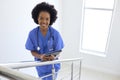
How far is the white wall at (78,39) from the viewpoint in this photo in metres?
3.38

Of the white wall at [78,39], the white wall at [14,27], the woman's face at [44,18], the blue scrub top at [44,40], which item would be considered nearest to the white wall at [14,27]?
the white wall at [14,27]

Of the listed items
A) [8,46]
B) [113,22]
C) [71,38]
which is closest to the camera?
[8,46]

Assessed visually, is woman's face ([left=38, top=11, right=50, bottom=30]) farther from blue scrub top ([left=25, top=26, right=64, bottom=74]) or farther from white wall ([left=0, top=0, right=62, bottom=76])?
white wall ([left=0, top=0, right=62, bottom=76])

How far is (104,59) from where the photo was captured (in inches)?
143

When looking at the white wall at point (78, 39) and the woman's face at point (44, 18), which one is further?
the white wall at point (78, 39)

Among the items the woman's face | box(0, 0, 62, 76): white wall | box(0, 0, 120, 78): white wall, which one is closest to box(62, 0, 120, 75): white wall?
box(0, 0, 120, 78): white wall

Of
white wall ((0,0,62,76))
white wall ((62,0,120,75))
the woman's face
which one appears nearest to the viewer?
the woman's face

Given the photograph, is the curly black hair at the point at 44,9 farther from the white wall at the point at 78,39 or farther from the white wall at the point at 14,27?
the white wall at the point at 78,39

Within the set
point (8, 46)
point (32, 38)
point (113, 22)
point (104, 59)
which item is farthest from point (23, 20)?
point (104, 59)

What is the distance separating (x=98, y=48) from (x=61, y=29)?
3.14ft

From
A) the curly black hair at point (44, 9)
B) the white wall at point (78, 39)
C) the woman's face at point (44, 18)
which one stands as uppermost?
the curly black hair at point (44, 9)

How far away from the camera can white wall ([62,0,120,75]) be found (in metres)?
3.38

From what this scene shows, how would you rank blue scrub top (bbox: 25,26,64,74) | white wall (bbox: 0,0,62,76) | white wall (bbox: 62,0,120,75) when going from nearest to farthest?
blue scrub top (bbox: 25,26,64,74)
white wall (bbox: 0,0,62,76)
white wall (bbox: 62,0,120,75)

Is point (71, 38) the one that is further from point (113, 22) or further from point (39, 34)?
point (39, 34)
